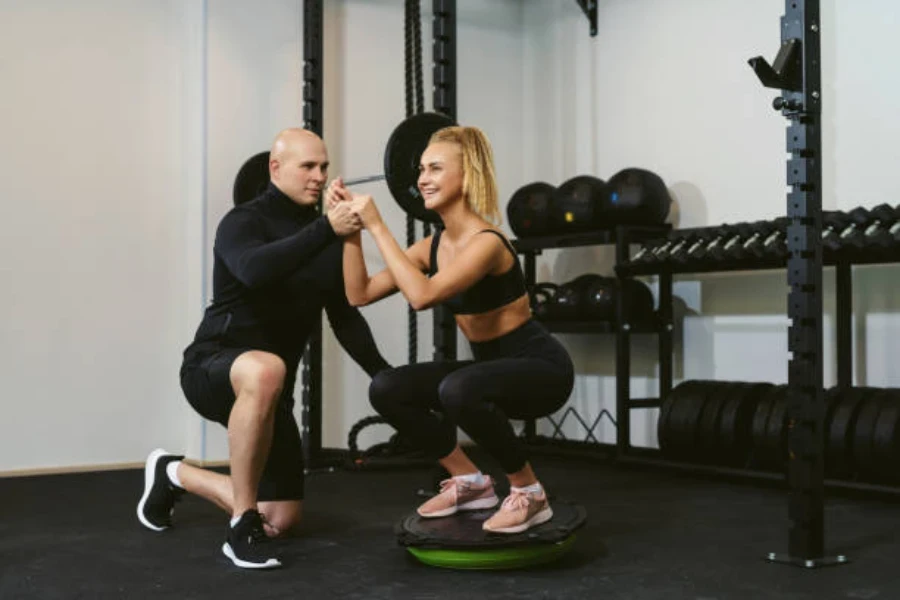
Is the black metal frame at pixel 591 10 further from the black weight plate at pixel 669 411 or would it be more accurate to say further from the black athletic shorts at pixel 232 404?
the black athletic shorts at pixel 232 404

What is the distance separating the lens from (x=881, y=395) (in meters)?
3.89

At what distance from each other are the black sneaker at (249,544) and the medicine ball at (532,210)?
8.99 feet

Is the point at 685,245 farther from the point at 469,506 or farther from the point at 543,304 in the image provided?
the point at 469,506

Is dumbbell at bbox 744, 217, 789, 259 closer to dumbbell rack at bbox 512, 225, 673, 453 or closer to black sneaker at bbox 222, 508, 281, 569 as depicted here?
dumbbell rack at bbox 512, 225, 673, 453

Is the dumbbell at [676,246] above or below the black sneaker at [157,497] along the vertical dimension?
above

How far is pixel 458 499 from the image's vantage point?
9.52 ft

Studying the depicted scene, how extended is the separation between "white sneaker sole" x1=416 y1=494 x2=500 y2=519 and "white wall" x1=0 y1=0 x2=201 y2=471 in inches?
98.4

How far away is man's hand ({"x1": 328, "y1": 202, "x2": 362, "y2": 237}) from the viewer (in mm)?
2713

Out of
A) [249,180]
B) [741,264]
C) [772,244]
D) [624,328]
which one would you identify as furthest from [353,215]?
[624,328]

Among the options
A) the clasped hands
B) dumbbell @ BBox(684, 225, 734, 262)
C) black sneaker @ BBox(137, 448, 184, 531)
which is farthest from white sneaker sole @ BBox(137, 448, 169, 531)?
dumbbell @ BBox(684, 225, 734, 262)

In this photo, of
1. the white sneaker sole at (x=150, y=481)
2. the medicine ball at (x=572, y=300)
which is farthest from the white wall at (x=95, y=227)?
the medicine ball at (x=572, y=300)

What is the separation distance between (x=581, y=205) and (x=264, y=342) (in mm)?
2334

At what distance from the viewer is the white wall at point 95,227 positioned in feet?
15.4

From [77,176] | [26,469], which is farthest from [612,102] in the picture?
[26,469]
